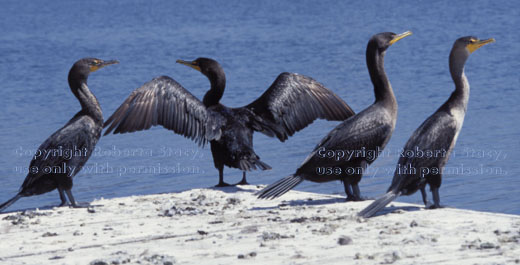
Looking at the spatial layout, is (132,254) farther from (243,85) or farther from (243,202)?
(243,85)

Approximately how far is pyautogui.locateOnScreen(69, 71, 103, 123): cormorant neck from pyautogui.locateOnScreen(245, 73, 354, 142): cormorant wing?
4.89 ft

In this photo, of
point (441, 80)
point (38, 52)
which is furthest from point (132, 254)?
point (38, 52)

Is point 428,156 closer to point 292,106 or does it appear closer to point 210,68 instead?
point 292,106

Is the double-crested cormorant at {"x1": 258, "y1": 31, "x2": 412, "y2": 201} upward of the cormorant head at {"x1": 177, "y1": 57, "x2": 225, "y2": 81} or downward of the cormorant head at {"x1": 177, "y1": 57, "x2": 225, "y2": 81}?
downward

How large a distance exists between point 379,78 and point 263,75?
12.7 metres

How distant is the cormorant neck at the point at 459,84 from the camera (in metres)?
6.32

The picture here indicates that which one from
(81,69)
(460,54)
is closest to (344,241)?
(460,54)

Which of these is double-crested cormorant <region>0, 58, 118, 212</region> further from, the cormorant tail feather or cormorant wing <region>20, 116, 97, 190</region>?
the cormorant tail feather

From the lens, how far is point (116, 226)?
5.99 metres

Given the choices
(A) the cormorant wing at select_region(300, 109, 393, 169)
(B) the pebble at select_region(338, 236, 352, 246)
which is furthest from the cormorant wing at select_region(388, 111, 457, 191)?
(B) the pebble at select_region(338, 236, 352, 246)

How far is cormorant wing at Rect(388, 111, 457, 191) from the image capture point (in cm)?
599

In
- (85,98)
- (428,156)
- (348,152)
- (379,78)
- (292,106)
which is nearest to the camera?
(428,156)

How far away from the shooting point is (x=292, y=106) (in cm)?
809

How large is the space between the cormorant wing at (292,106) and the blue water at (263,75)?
1.12m
